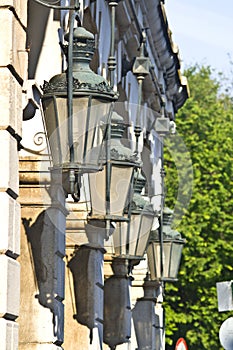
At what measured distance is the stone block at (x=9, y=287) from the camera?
8945mm

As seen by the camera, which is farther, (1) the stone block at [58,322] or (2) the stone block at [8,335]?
(1) the stone block at [58,322]

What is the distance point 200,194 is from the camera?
39.7 metres

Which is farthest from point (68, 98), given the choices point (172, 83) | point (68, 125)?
point (172, 83)

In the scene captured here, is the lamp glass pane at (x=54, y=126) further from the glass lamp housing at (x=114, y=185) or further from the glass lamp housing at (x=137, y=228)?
the glass lamp housing at (x=137, y=228)

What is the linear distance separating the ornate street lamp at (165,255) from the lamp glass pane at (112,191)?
5.88 meters

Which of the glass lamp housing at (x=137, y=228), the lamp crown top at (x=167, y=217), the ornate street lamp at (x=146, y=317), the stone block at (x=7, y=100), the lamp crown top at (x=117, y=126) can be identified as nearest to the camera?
the stone block at (x=7, y=100)

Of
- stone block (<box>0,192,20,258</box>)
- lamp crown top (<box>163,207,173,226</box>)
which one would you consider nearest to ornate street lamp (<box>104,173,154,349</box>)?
lamp crown top (<box>163,207,173,226</box>)

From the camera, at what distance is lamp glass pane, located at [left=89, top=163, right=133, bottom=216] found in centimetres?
1173

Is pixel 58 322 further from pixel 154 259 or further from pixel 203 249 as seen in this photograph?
pixel 203 249

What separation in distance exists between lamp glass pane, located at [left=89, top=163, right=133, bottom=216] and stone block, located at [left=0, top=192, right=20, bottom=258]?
239cm

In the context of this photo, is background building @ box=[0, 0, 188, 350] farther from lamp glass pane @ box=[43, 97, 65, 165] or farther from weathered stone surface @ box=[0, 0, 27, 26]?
lamp glass pane @ box=[43, 97, 65, 165]

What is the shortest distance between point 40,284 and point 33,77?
6.67ft

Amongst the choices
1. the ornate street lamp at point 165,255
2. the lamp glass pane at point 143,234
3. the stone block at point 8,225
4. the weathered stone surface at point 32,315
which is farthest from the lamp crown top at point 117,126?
the ornate street lamp at point 165,255

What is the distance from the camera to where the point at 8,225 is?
910 cm
